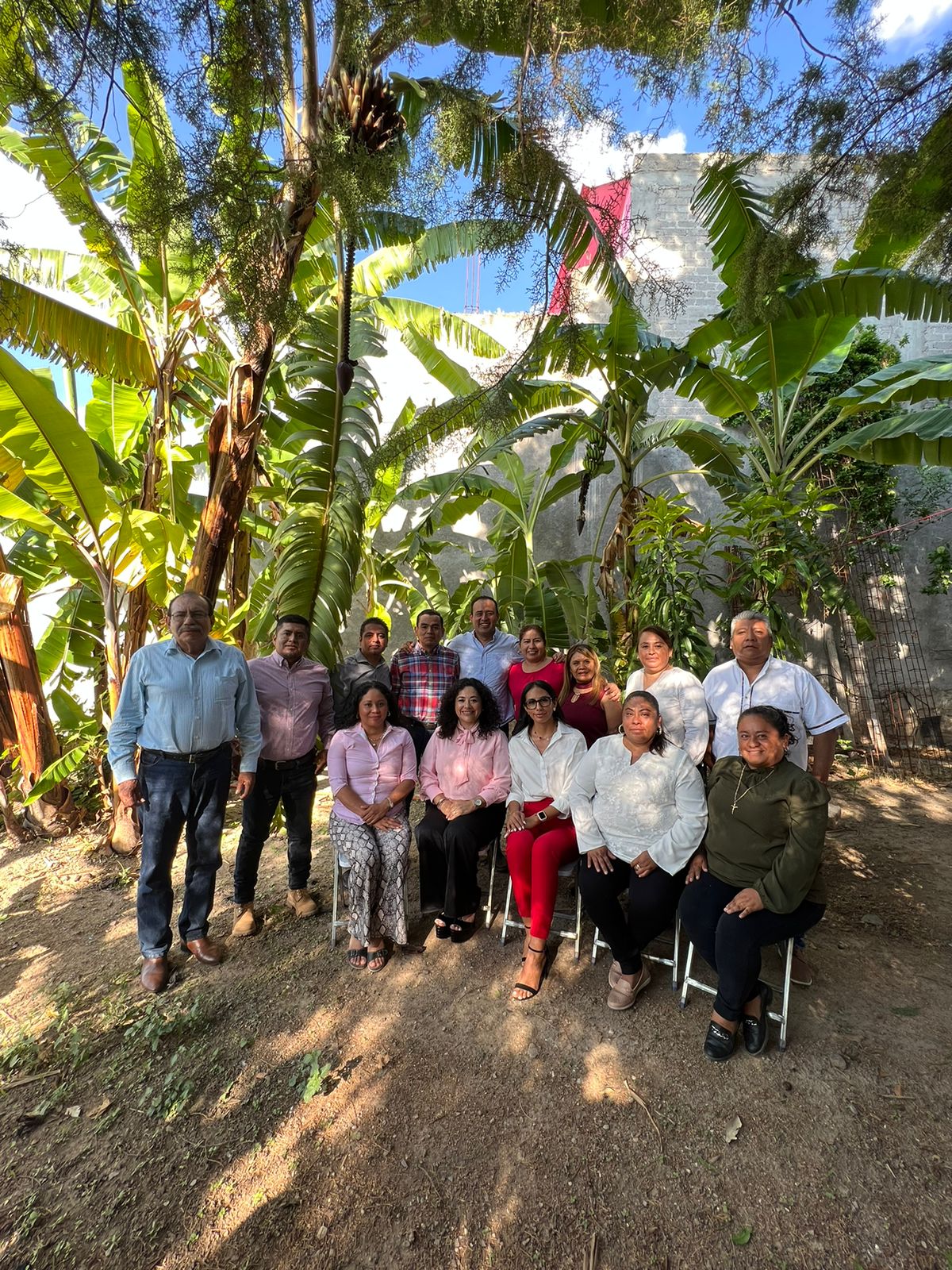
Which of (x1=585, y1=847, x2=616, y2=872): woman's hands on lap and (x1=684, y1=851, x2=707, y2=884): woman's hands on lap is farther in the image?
(x1=585, y1=847, x2=616, y2=872): woman's hands on lap

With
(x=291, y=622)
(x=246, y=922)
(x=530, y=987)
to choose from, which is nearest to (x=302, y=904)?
(x=246, y=922)

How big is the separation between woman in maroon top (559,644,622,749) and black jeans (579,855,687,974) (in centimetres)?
87

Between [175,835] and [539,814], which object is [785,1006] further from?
[175,835]

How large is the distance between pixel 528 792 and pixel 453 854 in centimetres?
51

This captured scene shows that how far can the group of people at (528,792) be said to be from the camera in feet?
8.15

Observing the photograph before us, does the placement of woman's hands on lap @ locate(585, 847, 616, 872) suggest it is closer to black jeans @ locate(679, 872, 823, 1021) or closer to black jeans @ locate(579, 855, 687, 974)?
black jeans @ locate(579, 855, 687, 974)

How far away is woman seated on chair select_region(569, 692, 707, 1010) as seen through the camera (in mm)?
2738

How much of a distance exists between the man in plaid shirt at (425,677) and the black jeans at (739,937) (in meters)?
2.04

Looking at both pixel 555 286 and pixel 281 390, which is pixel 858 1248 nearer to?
pixel 555 286

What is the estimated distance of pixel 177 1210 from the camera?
75.9 inches

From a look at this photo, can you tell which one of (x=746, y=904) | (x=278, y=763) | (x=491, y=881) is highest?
(x=278, y=763)

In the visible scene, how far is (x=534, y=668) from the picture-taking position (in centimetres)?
389

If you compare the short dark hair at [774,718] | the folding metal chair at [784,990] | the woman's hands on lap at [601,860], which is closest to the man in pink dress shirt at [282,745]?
the woman's hands on lap at [601,860]

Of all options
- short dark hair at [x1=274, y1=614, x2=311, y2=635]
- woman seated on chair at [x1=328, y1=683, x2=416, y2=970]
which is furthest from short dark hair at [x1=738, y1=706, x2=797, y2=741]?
short dark hair at [x1=274, y1=614, x2=311, y2=635]
